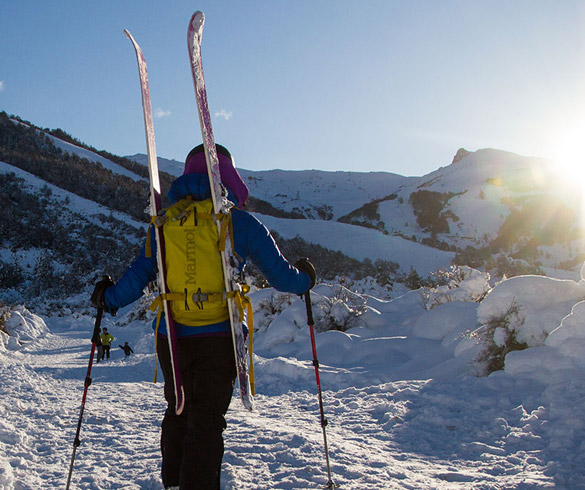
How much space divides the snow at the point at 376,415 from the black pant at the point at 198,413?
589 mm

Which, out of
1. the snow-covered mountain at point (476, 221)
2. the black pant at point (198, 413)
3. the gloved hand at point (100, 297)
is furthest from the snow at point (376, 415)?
the snow-covered mountain at point (476, 221)

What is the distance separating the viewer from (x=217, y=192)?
2189 mm

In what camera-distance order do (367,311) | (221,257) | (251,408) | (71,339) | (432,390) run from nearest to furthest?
(221,257)
(251,408)
(432,390)
(367,311)
(71,339)

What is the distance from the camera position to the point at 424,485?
101 inches

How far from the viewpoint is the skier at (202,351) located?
2049 mm

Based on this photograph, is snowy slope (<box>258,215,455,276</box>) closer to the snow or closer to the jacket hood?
the snow

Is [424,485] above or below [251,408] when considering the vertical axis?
below

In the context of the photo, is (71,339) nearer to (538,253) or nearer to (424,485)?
(424,485)

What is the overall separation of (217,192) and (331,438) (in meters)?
2.34

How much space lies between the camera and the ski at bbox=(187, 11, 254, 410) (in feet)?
6.98

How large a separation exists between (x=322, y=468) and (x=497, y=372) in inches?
113

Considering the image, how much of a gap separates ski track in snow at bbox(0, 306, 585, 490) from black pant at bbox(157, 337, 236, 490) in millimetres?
576

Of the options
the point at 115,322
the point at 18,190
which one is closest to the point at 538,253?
the point at 115,322

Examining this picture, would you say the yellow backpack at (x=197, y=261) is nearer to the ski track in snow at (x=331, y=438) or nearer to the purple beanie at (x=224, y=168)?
the purple beanie at (x=224, y=168)
